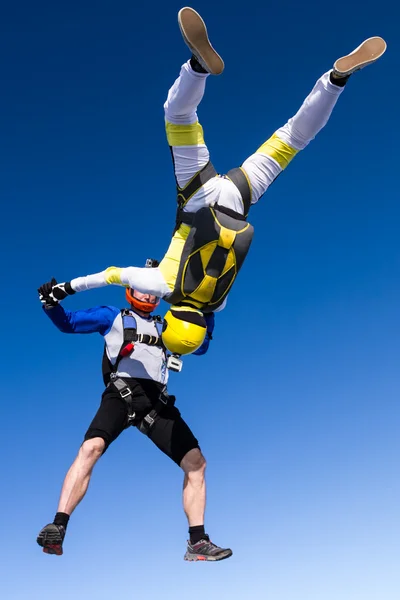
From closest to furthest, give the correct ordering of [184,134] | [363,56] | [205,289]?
1. [363,56]
2. [184,134]
3. [205,289]

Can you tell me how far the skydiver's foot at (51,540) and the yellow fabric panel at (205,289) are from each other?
2.13 meters

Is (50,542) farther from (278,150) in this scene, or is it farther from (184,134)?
(278,150)

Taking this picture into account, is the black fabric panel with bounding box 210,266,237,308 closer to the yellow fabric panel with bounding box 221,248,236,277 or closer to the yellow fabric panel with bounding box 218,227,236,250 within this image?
the yellow fabric panel with bounding box 221,248,236,277

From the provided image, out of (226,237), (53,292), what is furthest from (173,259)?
(53,292)

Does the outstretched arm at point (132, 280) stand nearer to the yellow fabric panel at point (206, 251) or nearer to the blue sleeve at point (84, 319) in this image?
the yellow fabric panel at point (206, 251)

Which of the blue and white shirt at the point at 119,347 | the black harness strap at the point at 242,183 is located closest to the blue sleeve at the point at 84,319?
the blue and white shirt at the point at 119,347

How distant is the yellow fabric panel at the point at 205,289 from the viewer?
5789 mm

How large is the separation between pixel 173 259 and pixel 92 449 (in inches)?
71.5

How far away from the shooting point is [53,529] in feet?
20.0

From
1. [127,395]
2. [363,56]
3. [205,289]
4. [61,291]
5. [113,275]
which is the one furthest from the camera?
[127,395]

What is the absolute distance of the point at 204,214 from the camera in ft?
19.0

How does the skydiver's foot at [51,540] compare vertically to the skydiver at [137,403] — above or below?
below

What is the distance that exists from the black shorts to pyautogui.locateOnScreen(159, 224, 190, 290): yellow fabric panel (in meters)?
1.49

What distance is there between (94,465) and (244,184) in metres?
2.65
